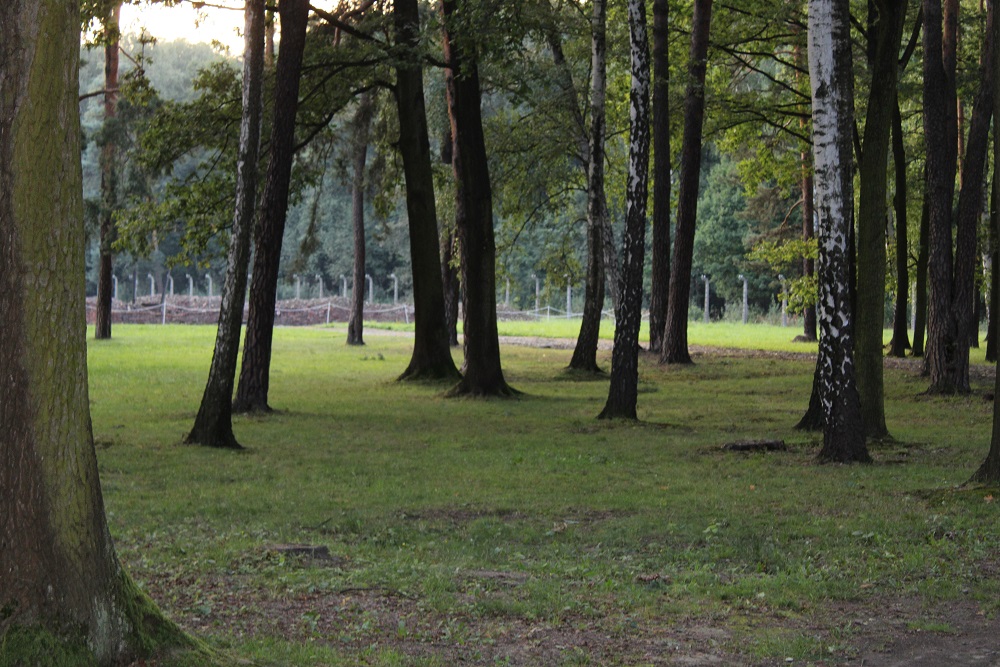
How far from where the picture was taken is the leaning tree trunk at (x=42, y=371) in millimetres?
4848

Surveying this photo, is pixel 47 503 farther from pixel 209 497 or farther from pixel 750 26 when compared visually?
pixel 750 26

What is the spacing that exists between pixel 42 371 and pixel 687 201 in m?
23.4

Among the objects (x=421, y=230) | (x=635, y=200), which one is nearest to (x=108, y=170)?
(x=421, y=230)

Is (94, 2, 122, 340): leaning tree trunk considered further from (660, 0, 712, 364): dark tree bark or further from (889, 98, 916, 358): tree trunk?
(889, 98, 916, 358): tree trunk

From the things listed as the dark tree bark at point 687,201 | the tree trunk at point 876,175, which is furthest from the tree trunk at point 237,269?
the dark tree bark at point 687,201

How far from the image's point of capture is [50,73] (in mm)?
4902

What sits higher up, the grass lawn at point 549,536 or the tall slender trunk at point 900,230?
the tall slender trunk at point 900,230

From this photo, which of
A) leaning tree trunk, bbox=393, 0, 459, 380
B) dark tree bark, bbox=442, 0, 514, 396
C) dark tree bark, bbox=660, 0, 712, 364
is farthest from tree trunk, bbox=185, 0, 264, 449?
dark tree bark, bbox=660, 0, 712, 364

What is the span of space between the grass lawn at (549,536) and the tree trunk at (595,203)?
20.8ft

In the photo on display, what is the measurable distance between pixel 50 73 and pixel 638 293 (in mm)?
12302

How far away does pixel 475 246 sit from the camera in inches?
864

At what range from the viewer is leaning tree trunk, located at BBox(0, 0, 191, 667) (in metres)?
4.85

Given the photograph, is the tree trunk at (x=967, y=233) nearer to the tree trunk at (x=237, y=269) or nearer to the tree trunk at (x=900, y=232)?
the tree trunk at (x=900, y=232)

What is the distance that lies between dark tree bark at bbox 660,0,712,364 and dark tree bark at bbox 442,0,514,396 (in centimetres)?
641
